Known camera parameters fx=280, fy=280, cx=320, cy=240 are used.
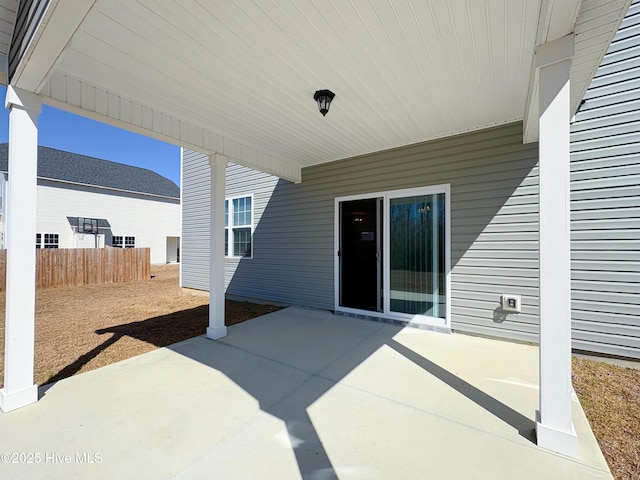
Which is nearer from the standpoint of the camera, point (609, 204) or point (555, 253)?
point (555, 253)

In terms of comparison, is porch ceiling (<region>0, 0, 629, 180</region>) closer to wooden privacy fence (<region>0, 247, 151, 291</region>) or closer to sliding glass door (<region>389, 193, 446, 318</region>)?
sliding glass door (<region>389, 193, 446, 318</region>)

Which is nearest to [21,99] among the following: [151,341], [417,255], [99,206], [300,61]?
[300,61]

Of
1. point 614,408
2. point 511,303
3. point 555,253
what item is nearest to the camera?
point 555,253

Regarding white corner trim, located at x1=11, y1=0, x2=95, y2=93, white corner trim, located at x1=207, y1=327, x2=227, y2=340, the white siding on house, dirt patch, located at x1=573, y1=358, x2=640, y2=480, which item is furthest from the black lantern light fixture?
the white siding on house

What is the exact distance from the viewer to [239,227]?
273 inches

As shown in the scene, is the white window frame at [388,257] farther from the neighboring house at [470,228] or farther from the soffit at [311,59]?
the soffit at [311,59]

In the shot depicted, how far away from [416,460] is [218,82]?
136 inches

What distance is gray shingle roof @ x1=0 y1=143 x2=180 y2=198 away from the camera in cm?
1498

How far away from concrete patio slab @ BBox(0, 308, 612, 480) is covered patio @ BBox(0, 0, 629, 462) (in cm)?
3

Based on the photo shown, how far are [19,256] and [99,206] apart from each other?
17406mm

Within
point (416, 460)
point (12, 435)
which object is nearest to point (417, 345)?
point (416, 460)

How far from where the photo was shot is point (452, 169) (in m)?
4.08

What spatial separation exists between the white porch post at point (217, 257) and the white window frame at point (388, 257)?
2.10 m

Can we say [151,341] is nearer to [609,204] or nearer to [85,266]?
[609,204]
